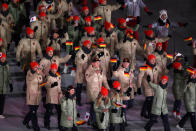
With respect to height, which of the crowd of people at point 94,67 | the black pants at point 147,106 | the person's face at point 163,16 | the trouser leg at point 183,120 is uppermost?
the person's face at point 163,16

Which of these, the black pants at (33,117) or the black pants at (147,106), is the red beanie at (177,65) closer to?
the black pants at (147,106)

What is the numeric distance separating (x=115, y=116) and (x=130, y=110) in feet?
7.28

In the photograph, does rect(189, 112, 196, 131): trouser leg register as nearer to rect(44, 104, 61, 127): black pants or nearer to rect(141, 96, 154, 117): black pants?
rect(141, 96, 154, 117): black pants

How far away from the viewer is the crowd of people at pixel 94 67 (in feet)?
39.4

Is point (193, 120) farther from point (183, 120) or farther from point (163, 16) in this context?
point (163, 16)

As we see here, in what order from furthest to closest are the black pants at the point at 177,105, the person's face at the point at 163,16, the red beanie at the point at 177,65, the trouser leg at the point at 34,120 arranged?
the person's face at the point at 163,16 → the black pants at the point at 177,105 → the red beanie at the point at 177,65 → the trouser leg at the point at 34,120

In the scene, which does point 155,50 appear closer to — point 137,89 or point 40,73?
point 137,89

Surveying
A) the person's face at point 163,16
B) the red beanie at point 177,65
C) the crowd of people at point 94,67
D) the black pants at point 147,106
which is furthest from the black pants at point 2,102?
the person's face at point 163,16

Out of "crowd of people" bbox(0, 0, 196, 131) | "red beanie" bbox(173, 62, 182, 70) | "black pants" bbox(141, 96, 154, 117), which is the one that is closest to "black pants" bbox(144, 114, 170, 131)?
"crowd of people" bbox(0, 0, 196, 131)

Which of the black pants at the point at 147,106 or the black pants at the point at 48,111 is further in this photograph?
the black pants at the point at 147,106

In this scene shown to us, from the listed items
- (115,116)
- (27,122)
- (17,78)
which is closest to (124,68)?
(115,116)

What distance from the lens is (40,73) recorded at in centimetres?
1226

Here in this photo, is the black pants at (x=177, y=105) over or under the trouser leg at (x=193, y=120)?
over

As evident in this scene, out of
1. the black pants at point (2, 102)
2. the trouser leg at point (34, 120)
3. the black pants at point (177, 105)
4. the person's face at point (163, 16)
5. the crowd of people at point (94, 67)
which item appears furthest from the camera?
the person's face at point (163, 16)
